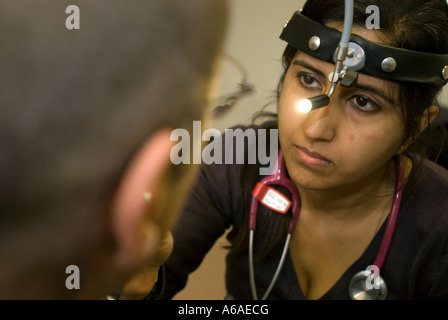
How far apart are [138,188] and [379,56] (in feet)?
1.58

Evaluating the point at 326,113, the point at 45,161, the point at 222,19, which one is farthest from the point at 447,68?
the point at 45,161

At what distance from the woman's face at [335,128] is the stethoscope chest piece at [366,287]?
20cm

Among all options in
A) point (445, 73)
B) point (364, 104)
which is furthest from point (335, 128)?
point (445, 73)

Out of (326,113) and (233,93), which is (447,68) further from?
(233,93)

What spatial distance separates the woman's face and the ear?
45cm

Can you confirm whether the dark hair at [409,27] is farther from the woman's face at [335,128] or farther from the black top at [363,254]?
the black top at [363,254]

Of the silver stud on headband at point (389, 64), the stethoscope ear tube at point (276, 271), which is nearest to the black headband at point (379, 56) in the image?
the silver stud on headband at point (389, 64)

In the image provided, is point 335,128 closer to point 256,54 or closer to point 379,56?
point 379,56

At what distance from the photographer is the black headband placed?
2.31 feet

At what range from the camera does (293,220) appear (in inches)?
37.6

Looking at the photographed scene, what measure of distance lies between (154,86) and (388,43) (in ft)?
1.61

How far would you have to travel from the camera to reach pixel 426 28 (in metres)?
0.74

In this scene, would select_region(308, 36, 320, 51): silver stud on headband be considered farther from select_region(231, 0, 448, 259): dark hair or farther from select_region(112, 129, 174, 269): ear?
select_region(112, 129, 174, 269): ear

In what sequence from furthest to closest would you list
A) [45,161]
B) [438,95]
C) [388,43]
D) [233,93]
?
[438,95]
[388,43]
[233,93]
[45,161]
